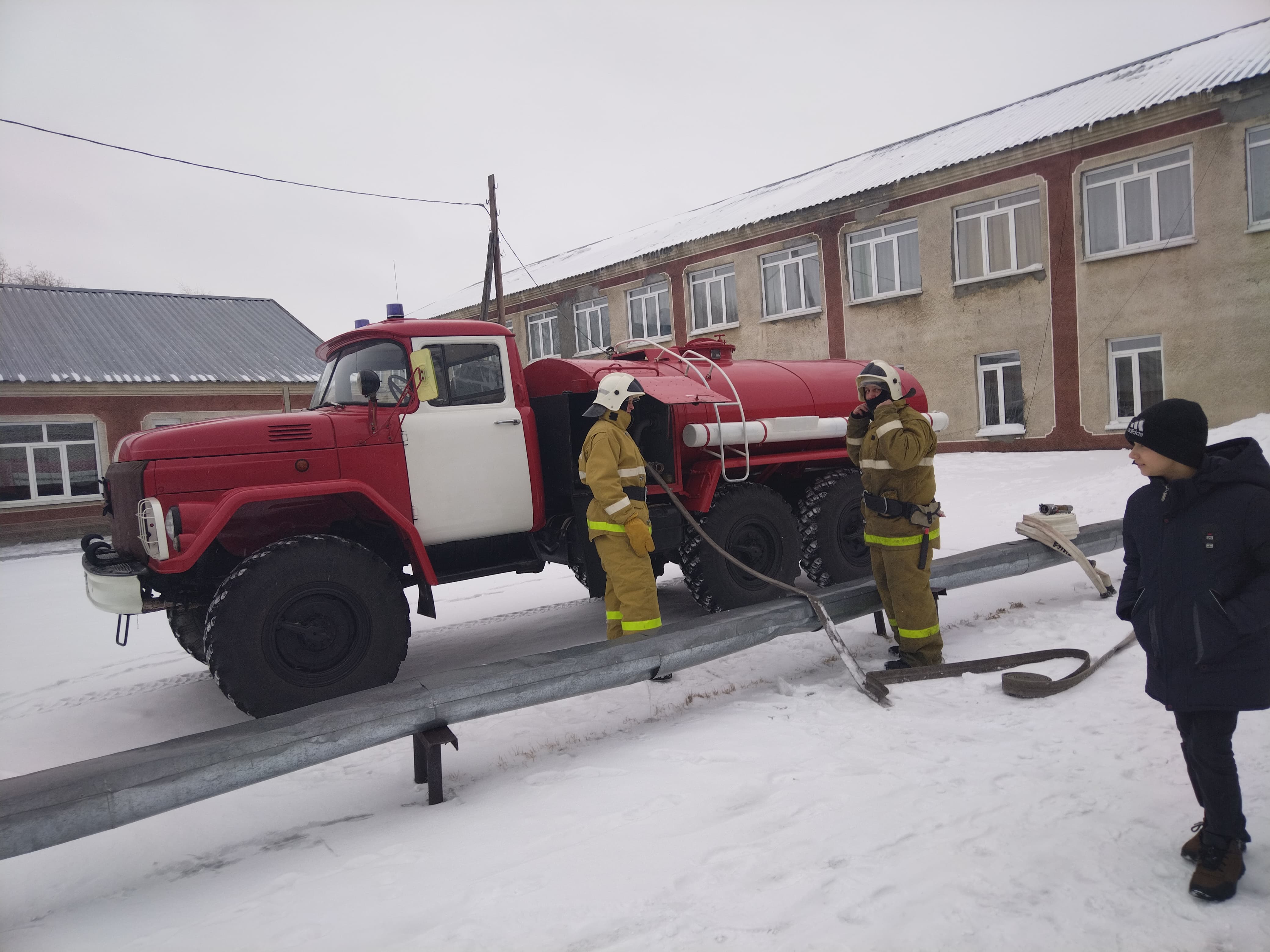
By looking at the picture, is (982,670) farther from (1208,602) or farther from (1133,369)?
(1133,369)

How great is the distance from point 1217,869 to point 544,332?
2478 cm

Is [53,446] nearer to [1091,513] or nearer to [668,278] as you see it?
[668,278]

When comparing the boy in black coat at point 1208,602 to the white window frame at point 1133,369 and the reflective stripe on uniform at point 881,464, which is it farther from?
the white window frame at point 1133,369

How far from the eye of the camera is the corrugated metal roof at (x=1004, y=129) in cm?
1435

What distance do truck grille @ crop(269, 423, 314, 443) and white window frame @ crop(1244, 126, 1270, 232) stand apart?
1509 centimetres

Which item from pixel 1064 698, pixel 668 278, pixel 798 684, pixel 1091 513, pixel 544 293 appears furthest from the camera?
pixel 544 293

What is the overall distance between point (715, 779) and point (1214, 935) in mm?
1819

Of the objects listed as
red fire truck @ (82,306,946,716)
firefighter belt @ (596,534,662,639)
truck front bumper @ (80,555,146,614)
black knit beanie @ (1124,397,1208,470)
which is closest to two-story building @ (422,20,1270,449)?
red fire truck @ (82,306,946,716)

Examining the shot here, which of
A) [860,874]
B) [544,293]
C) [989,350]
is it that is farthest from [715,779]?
[544,293]

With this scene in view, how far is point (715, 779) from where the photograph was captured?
11.9ft

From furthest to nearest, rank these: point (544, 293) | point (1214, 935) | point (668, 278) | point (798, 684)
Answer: point (544, 293) → point (668, 278) → point (798, 684) → point (1214, 935)

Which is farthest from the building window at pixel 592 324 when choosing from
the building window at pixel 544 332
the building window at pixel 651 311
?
the building window at pixel 651 311

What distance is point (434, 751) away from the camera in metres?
3.63

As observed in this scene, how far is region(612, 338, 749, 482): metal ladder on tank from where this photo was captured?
639 cm
